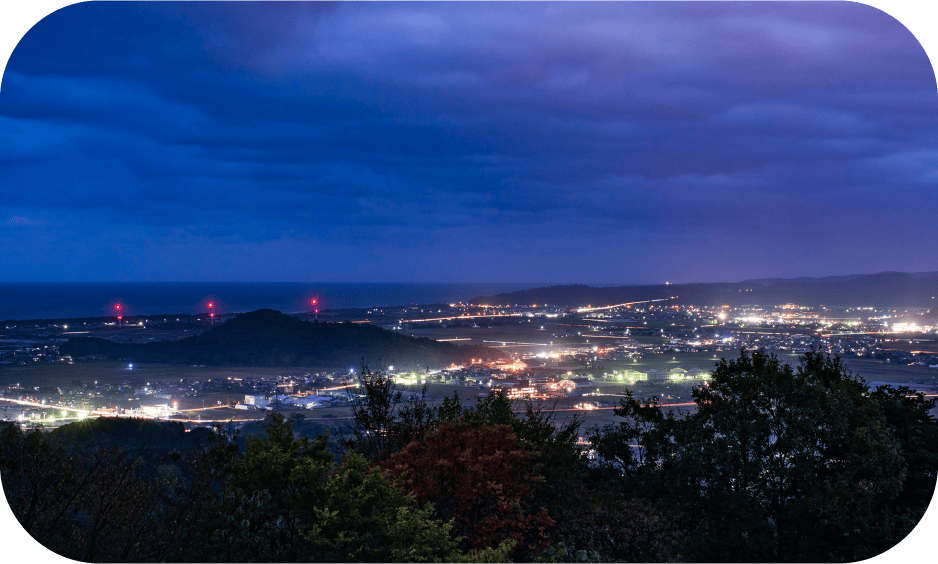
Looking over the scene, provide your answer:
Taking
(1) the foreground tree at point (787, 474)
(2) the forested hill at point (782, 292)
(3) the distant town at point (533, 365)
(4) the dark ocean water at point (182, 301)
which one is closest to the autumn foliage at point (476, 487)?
(1) the foreground tree at point (787, 474)

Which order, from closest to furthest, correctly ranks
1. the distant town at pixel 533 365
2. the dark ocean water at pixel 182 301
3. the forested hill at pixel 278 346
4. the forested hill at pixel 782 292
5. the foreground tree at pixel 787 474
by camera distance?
the foreground tree at pixel 787 474
the distant town at pixel 533 365
the forested hill at pixel 782 292
the forested hill at pixel 278 346
the dark ocean water at pixel 182 301

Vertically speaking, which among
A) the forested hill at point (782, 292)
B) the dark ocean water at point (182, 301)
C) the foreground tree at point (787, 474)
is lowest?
the foreground tree at point (787, 474)

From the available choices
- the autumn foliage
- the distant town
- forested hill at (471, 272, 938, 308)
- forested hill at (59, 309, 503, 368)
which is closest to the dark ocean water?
forested hill at (59, 309, 503, 368)

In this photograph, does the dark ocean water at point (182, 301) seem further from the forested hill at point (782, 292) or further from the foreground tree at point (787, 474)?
the foreground tree at point (787, 474)

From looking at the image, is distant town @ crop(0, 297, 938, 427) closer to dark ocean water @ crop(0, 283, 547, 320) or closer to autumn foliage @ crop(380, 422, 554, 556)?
autumn foliage @ crop(380, 422, 554, 556)

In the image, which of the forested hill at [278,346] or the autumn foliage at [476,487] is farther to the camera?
the forested hill at [278,346]
